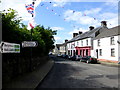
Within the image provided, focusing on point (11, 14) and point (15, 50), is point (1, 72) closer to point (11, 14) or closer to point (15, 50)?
point (15, 50)

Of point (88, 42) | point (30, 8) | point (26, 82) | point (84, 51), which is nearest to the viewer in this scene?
point (26, 82)

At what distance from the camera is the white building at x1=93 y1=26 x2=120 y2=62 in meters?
27.7

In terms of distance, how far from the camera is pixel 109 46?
30.2m

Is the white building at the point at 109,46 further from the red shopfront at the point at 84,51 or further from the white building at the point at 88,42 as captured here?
the red shopfront at the point at 84,51

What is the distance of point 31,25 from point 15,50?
548cm

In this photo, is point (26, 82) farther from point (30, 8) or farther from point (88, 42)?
point (88, 42)

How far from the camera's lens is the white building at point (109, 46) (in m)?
27.7

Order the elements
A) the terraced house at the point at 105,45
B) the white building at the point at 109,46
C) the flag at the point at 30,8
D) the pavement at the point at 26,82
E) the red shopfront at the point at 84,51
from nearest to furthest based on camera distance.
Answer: the pavement at the point at 26,82 → the flag at the point at 30,8 → the white building at the point at 109,46 → the terraced house at the point at 105,45 → the red shopfront at the point at 84,51

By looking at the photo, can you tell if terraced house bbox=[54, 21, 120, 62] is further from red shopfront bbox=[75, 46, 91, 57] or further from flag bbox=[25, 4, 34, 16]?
flag bbox=[25, 4, 34, 16]

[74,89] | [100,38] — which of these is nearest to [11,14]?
[74,89]

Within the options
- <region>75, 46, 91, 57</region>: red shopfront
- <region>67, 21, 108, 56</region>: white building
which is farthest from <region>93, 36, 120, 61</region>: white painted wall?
<region>75, 46, 91, 57</region>: red shopfront

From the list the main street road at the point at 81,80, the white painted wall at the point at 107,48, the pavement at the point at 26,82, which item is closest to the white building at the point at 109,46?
the white painted wall at the point at 107,48

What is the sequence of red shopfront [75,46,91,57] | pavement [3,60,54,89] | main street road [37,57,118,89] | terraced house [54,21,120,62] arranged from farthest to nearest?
1. red shopfront [75,46,91,57]
2. terraced house [54,21,120,62]
3. main street road [37,57,118,89]
4. pavement [3,60,54,89]

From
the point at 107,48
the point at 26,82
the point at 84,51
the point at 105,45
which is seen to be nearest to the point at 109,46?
the point at 107,48
